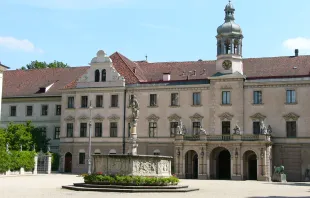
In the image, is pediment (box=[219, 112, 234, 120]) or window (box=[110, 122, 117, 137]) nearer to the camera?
pediment (box=[219, 112, 234, 120])

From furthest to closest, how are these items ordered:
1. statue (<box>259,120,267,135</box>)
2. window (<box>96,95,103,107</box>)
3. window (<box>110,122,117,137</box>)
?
window (<box>96,95,103,107</box>), window (<box>110,122,117,137</box>), statue (<box>259,120,267,135</box>)

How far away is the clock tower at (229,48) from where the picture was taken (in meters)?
56.5

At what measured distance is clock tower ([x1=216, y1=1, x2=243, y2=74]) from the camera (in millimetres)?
56531

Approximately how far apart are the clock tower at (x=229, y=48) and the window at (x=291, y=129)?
7747mm

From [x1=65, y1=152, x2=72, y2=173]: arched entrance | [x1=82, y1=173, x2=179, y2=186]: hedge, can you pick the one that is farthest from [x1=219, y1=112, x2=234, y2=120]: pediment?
[x1=82, y1=173, x2=179, y2=186]: hedge

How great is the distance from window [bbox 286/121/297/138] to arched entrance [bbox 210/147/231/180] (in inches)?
261

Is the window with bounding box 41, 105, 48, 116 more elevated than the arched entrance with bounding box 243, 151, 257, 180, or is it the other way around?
A: the window with bounding box 41, 105, 48, 116

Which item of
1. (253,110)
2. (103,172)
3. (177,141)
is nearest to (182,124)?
(177,141)

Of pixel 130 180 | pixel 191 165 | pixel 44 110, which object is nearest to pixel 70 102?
pixel 44 110

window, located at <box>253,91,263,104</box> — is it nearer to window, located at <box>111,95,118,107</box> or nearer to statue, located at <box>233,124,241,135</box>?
statue, located at <box>233,124,241,135</box>

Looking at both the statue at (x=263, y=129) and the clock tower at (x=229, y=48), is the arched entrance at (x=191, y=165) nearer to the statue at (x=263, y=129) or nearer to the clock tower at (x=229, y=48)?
the statue at (x=263, y=129)

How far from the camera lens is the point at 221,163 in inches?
2207

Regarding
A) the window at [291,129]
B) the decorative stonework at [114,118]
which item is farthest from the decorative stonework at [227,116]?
the decorative stonework at [114,118]

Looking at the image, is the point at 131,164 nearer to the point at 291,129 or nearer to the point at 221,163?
the point at 221,163
